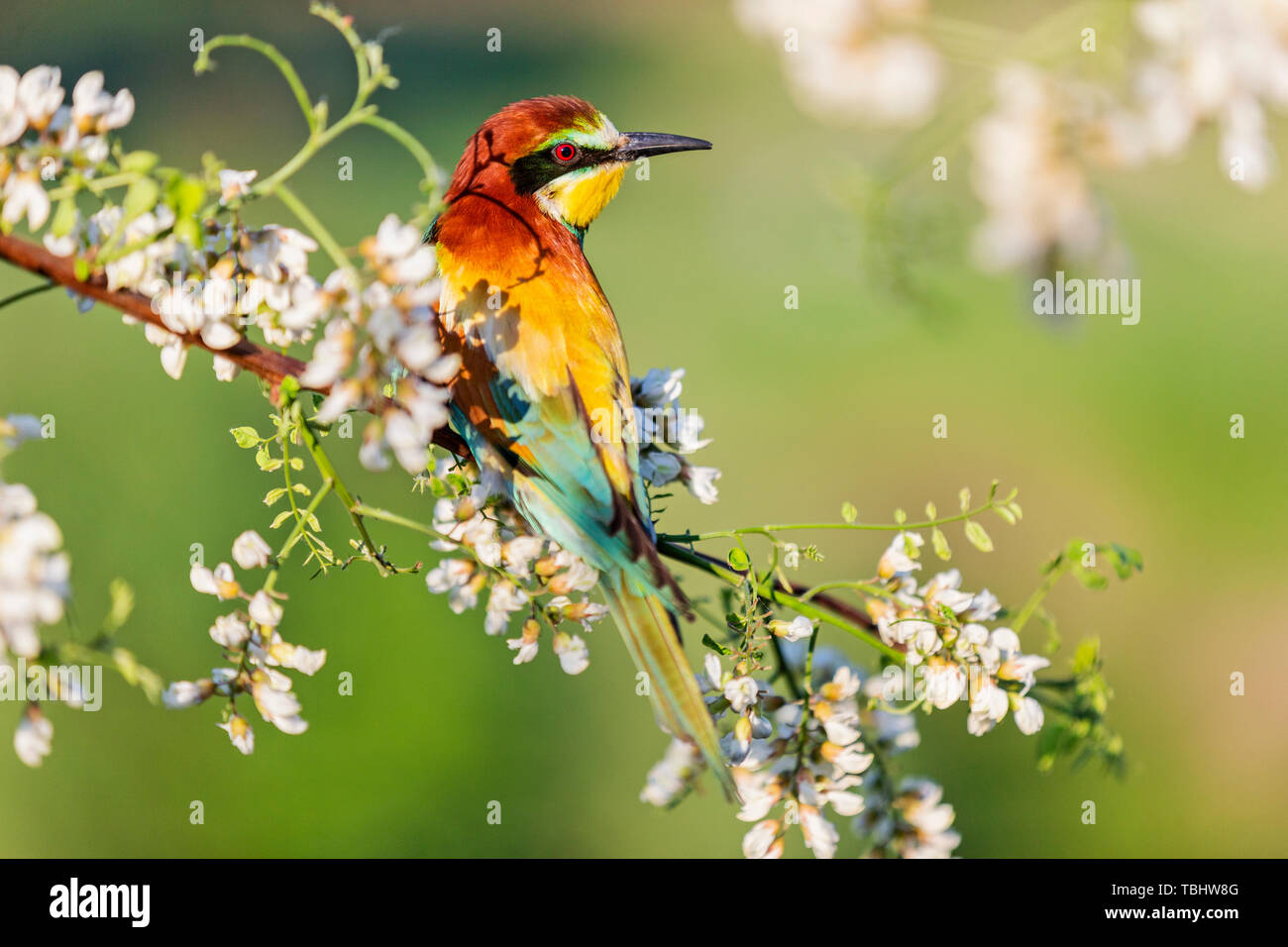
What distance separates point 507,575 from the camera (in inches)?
41.6

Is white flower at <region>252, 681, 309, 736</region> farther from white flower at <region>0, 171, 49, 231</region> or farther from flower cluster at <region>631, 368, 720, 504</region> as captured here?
flower cluster at <region>631, 368, 720, 504</region>

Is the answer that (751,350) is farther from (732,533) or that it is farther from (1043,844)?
(732,533)

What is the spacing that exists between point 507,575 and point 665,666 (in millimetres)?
332

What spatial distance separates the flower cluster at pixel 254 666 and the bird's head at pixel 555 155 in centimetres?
95

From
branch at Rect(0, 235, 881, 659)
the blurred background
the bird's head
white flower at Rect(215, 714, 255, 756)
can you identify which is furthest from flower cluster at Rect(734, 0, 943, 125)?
the bird's head

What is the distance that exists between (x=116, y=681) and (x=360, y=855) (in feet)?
2.62

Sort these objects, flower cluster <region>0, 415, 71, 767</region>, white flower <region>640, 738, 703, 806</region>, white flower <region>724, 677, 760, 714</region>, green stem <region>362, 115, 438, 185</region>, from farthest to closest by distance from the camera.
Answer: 1. white flower <region>640, 738, 703, 806</region>
2. white flower <region>724, 677, 760, 714</region>
3. green stem <region>362, 115, 438, 185</region>
4. flower cluster <region>0, 415, 71, 767</region>

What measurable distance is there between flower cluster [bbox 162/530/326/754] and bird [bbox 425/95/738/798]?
14.0 inches

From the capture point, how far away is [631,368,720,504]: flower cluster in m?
1.32

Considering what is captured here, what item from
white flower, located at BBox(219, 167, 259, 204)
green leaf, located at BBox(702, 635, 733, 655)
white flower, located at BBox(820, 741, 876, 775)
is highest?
white flower, located at BBox(219, 167, 259, 204)

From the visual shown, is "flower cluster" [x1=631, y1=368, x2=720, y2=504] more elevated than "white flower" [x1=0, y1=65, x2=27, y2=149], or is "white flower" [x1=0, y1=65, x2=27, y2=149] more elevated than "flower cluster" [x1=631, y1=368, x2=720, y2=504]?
"white flower" [x1=0, y1=65, x2=27, y2=149]

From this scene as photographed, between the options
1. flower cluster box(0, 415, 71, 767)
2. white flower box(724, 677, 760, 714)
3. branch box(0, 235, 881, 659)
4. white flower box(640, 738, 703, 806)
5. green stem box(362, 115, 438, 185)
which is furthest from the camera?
white flower box(640, 738, 703, 806)

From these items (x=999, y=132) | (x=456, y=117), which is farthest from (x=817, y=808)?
(x=456, y=117)

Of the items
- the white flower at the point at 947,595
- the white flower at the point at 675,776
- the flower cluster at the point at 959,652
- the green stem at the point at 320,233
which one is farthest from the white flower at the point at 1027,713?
the green stem at the point at 320,233
